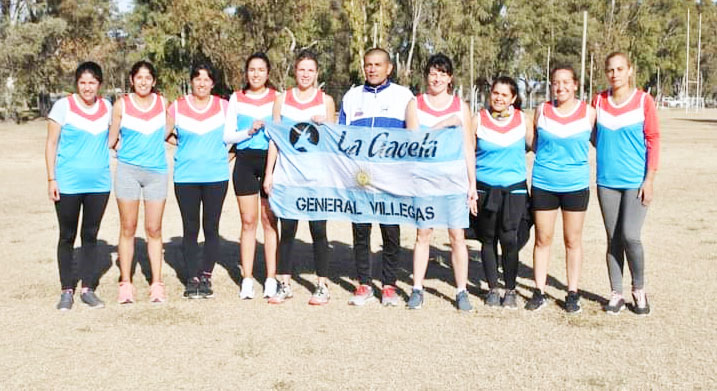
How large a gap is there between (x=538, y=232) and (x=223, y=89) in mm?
37025

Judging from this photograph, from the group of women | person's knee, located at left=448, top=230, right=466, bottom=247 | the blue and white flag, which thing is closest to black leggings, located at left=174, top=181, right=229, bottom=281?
the group of women

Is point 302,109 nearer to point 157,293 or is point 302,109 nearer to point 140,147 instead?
point 140,147

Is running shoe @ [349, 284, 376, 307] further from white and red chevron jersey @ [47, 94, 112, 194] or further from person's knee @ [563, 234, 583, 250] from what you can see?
white and red chevron jersey @ [47, 94, 112, 194]

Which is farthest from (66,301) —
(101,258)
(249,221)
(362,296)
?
(362,296)

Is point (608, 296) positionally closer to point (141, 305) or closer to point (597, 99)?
point (597, 99)

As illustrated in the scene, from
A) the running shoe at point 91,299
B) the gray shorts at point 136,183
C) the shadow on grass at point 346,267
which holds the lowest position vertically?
the shadow on grass at point 346,267

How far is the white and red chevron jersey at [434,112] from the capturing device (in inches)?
233

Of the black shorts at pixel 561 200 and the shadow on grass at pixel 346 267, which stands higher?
the black shorts at pixel 561 200

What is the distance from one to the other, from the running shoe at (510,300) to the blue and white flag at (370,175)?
2.44 ft

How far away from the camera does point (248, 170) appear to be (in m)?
6.34

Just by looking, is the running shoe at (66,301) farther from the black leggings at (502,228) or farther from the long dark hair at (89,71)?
the black leggings at (502,228)

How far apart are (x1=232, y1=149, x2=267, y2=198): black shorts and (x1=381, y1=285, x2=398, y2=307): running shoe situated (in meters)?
1.42

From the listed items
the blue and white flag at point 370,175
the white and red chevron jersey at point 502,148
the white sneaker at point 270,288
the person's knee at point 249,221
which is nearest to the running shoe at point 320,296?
the white sneaker at point 270,288

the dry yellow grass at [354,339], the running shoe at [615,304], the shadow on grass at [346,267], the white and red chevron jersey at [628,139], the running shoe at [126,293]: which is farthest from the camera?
the shadow on grass at [346,267]
